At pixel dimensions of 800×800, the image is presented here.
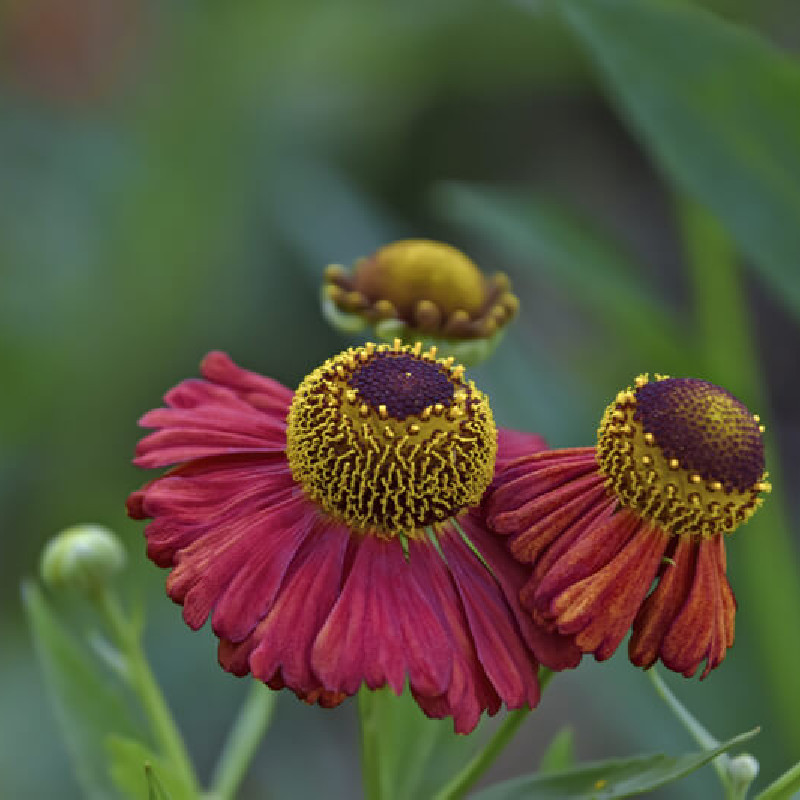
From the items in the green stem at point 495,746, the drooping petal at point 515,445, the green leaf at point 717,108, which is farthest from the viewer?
the green leaf at point 717,108

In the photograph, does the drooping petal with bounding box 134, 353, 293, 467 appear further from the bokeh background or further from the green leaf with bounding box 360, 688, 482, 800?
the bokeh background

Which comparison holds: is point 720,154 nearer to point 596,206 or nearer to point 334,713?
point 334,713

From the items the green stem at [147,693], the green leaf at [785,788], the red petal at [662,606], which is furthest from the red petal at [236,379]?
the green leaf at [785,788]

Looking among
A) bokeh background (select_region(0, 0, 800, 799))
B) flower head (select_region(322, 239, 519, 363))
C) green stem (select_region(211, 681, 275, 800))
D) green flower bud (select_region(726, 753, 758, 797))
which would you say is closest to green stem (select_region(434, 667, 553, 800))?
green flower bud (select_region(726, 753, 758, 797))

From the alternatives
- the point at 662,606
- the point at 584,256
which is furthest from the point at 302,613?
the point at 584,256

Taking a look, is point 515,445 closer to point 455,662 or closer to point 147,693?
point 455,662

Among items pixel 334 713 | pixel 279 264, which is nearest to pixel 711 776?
pixel 334 713

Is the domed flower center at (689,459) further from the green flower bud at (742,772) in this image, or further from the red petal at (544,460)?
the green flower bud at (742,772)
